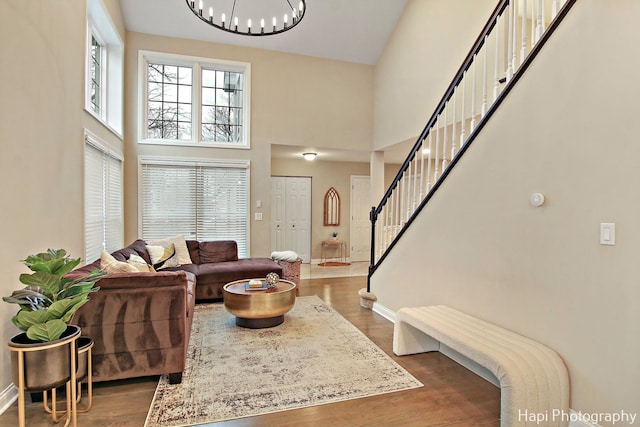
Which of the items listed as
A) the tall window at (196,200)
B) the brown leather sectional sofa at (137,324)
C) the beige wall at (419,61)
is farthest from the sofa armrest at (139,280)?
the beige wall at (419,61)

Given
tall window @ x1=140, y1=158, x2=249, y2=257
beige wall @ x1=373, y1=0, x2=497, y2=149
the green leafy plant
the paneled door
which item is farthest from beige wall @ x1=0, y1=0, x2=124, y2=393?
the paneled door

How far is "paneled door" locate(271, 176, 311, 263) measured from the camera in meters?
8.13

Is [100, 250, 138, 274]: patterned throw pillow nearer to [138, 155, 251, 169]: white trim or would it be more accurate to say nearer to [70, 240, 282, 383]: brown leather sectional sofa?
[70, 240, 282, 383]: brown leather sectional sofa

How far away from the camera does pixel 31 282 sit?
A: 75.9 inches

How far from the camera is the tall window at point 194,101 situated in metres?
5.82

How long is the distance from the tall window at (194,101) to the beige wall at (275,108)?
5.5 inches

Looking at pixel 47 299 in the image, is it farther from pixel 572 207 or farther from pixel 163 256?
pixel 572 207

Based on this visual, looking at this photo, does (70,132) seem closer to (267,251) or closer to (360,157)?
(267,251)

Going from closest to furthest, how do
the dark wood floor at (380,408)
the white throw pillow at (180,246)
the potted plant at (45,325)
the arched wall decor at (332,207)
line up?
the potted plant at (45,325) → the dark wood floor at (380,408) → the white throw pillow at (180,246) → the arched wall decor at (332,207)

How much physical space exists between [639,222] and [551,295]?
0.67 meters

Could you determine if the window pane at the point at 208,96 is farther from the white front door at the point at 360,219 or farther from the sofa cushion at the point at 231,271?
the white front door at the point at 360,219

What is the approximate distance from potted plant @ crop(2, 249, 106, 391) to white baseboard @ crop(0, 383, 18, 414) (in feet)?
1.92

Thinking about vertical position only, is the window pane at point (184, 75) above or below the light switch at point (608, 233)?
above

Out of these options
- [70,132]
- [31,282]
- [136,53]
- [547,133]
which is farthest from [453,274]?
[136,53]
